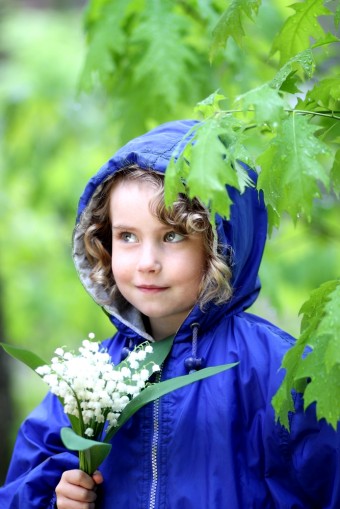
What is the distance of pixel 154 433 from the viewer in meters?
2.12

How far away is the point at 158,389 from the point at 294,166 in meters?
0.69

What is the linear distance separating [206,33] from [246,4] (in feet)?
3.94

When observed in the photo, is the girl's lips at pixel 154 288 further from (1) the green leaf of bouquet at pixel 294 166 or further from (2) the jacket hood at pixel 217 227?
(1) the green leaf of bouquet at pixel 294 166

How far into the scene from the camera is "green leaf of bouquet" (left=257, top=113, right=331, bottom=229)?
1605 millimetres

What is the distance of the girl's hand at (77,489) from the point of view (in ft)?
6.91

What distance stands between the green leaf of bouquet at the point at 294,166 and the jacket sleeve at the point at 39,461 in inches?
→ 39.0

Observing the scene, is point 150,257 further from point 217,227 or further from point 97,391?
point 97,391

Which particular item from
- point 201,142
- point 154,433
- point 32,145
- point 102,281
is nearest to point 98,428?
point 154,433

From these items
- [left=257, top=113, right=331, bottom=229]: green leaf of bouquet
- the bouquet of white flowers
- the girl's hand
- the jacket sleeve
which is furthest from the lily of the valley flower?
[left=257, top=113, right=331, bottom=229]: green leaf of bouquet

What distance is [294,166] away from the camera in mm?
1624

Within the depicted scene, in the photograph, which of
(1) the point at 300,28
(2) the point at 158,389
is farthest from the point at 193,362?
(1) the point at 300,28

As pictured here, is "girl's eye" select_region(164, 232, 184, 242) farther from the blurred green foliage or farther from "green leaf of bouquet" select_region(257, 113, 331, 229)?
the blurred green foliage

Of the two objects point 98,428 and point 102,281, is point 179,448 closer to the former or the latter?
point 98,428

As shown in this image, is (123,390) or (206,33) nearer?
(123,390)
